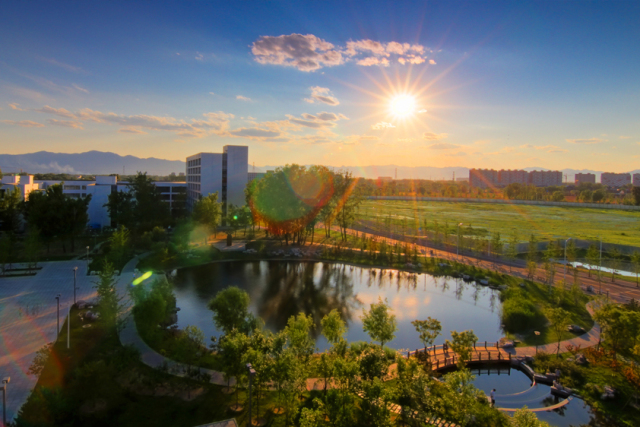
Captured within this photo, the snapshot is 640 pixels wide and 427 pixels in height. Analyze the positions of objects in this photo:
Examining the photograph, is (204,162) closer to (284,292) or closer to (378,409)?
(284,292)

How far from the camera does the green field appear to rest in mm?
37875

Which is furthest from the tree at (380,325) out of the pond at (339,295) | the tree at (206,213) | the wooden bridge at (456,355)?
the tree at (206,213)

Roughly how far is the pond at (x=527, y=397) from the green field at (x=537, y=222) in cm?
2309

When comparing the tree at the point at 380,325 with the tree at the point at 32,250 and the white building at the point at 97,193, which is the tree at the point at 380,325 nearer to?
the tree at the point at 32,250

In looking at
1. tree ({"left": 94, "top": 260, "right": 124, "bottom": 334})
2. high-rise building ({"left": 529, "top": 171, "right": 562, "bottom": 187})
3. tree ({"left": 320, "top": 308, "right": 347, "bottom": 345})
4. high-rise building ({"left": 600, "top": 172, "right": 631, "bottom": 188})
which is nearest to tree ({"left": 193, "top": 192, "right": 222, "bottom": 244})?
tree ({"left": 94, "top": 260, "right": 124, "bottom": 334})

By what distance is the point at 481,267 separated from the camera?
80.5ft

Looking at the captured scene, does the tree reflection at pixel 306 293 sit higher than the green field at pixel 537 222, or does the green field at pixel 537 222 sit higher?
the green field at pixel 537 222

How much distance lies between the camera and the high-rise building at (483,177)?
455ft

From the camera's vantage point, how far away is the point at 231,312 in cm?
1188

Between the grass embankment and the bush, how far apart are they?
433 inches

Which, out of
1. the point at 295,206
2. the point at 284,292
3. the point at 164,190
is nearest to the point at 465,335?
the point at 284,292

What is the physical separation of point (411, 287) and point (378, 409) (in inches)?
553

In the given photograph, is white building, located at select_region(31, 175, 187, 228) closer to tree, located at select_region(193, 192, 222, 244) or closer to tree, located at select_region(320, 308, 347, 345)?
tree, located at select_region(193, 192, 222, 244)

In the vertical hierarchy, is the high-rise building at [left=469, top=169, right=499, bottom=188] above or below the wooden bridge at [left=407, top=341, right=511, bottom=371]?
above
